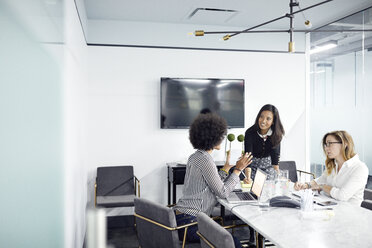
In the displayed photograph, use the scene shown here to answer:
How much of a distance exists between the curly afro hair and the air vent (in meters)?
2.22

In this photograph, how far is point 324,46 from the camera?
208 inches

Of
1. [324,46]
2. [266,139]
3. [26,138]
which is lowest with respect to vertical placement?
[266,139]

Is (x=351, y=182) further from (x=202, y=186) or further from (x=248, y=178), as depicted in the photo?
(x=202, y=186)

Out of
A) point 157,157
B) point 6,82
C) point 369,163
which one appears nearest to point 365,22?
point 369,163

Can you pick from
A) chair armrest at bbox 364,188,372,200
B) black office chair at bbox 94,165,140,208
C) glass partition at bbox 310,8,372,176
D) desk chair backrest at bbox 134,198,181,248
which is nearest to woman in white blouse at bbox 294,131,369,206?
chair armrest at bbox 364,188,372,200

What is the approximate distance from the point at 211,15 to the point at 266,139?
2.04 meters

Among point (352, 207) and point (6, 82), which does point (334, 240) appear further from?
point (6, 82)

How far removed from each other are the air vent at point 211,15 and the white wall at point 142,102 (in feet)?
1.57

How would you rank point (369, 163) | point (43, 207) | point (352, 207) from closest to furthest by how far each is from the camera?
1. point (43, 207)
2. point (352, 207)
3. point (369, 163)

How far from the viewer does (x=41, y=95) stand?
1561 millimetres

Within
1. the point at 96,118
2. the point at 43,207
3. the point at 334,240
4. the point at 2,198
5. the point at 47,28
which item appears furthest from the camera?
the point at 96,118

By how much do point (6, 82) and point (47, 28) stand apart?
83 centimetres

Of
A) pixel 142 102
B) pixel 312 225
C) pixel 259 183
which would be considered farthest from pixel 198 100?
pixel 312 225

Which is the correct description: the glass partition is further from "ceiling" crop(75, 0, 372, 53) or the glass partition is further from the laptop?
the laptop
